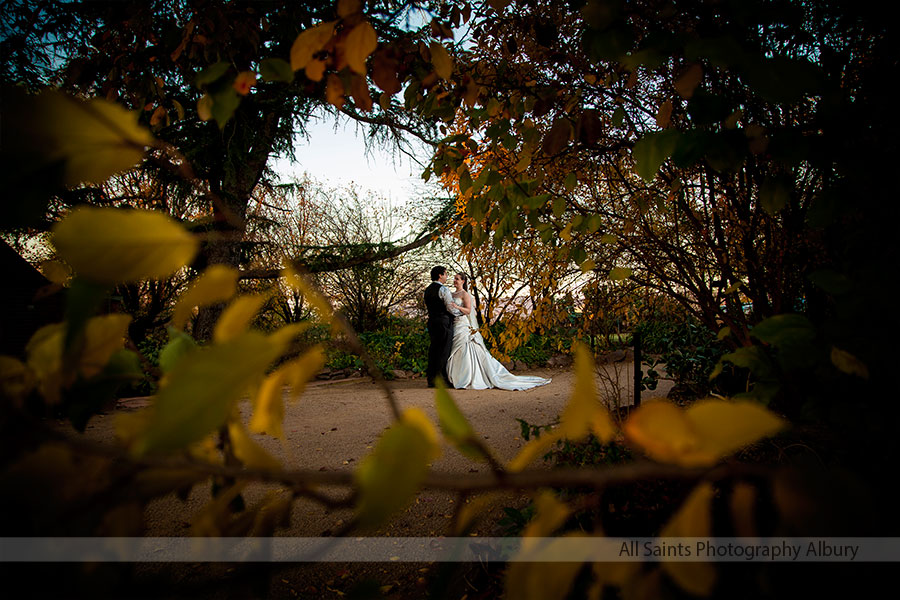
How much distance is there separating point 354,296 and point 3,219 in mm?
13299

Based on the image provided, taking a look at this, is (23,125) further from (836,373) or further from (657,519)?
(657,519)

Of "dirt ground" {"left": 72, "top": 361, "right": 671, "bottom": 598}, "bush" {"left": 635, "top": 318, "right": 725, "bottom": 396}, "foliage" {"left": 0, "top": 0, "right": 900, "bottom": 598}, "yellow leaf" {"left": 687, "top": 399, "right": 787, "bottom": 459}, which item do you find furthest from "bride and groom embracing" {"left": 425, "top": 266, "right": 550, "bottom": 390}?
"yellow leaf" {"left": 687, "top": 399, "right": 787, "bottom": 459}

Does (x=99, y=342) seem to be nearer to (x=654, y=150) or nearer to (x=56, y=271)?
(x=56, y=271)

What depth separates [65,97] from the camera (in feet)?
0.97

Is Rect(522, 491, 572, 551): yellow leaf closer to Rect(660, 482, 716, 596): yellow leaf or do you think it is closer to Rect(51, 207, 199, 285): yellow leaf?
Rect(660, 482, 716, 596): yellow leaf

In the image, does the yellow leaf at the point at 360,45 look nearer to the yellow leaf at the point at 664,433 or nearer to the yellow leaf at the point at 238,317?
the yellow leaf at the point at 238,317

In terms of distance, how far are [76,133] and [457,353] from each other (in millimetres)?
8819

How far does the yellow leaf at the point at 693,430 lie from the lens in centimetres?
24

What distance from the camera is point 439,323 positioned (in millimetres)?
8961

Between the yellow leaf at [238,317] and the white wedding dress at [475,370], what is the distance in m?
8.25

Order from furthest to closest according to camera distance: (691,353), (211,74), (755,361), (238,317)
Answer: (691,353) → (755,361) → (211,74) → (238,317)

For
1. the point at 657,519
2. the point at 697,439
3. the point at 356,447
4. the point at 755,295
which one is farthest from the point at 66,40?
the point at 755,295

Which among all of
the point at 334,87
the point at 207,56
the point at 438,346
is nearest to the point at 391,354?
the point at 438,346

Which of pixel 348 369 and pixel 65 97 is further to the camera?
pixel 348 369
